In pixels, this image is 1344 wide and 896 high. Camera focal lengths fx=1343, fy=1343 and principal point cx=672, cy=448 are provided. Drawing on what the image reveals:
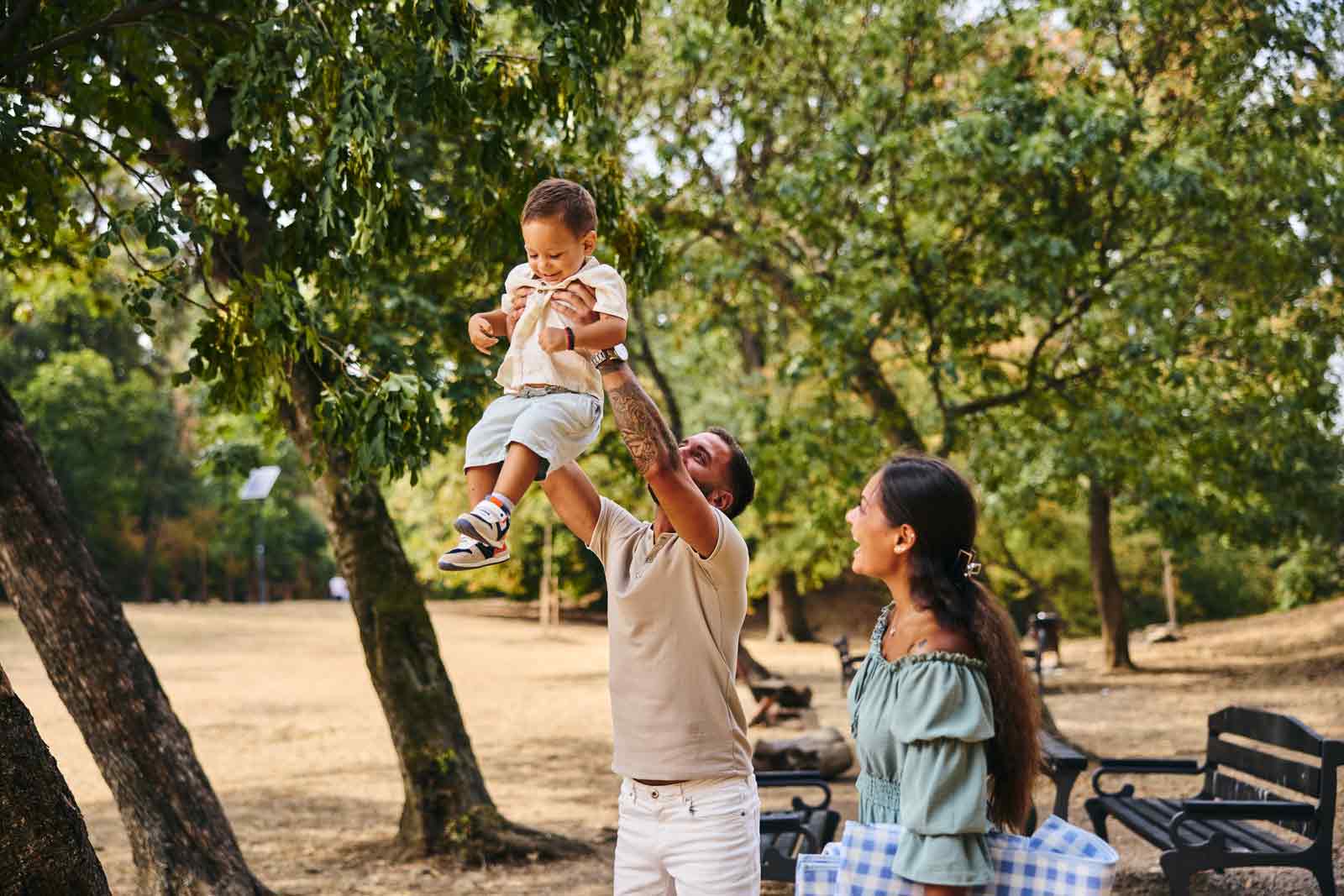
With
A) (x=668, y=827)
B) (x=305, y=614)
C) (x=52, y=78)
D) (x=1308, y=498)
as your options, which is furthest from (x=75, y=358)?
(x=668, y=827)

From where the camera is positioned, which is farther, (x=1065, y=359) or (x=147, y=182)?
(x=1065, y=359)

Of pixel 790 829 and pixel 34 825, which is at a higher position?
pixel 34 825

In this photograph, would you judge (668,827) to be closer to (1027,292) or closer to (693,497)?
(693,497)

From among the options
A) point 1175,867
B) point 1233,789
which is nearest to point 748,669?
point 1233,789

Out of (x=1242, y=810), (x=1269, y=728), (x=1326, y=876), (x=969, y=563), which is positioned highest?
(x=969, y=563)

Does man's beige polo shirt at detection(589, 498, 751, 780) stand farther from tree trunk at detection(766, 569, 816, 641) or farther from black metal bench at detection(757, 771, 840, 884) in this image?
tree trunk at detection(766, 569, 816, 641)

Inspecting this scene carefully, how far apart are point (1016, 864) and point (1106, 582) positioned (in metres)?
18.4

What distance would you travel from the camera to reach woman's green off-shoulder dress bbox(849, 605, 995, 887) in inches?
89.2

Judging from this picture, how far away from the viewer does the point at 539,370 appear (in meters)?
2.96

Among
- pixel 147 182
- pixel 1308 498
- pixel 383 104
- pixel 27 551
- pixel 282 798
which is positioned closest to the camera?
pixel 383 104

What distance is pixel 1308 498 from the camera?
1795cm

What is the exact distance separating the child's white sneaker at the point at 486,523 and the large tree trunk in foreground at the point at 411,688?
5298 millimetres

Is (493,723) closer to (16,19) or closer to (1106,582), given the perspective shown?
(1106,582)

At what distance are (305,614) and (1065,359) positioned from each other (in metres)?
29.7
